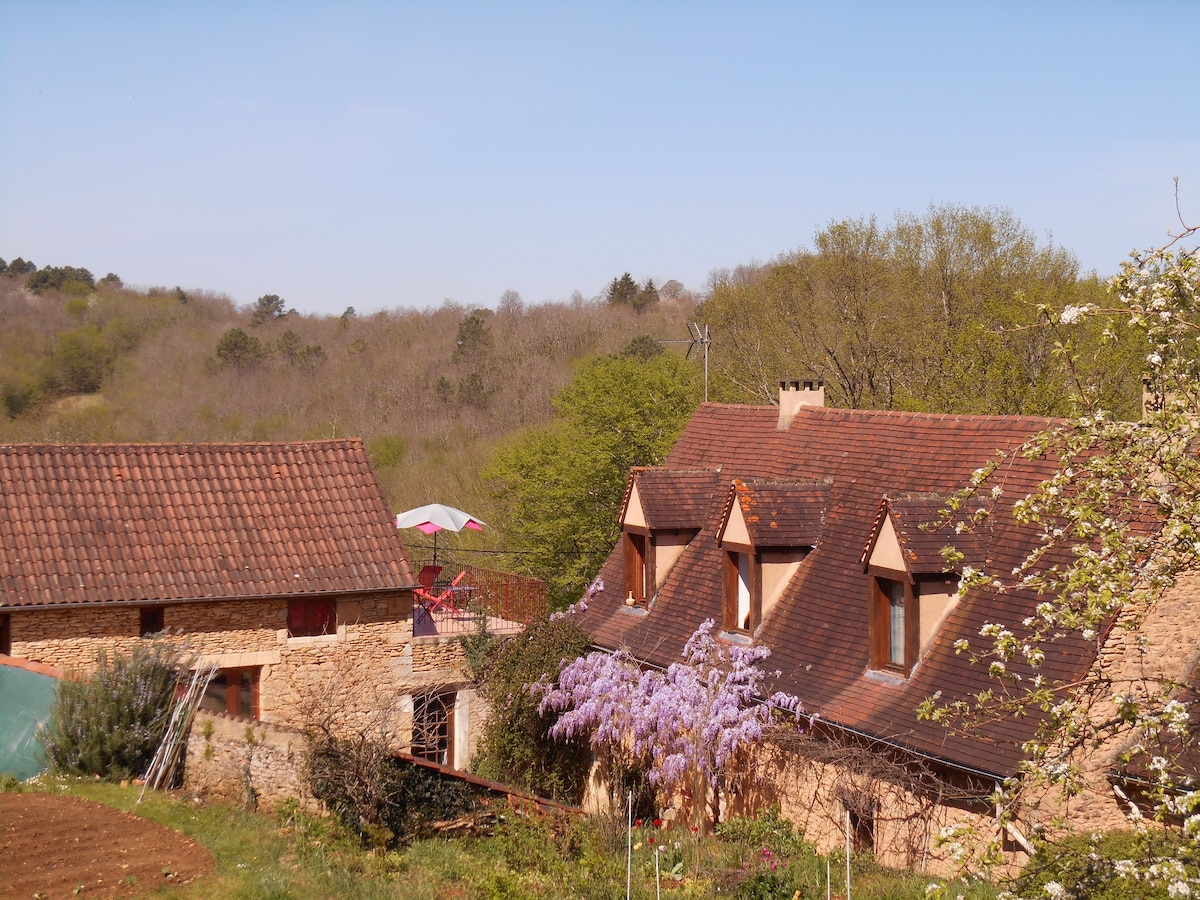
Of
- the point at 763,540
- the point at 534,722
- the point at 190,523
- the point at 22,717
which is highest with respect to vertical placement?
the point at 763,540

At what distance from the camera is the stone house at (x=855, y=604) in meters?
11.3

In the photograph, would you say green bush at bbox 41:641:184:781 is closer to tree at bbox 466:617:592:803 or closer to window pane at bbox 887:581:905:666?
tree at bbox 466:617:592:803

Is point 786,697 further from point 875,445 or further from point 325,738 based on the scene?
point 325,738

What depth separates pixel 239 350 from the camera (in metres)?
71.9

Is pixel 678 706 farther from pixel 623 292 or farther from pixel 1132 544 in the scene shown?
pixel 623 292

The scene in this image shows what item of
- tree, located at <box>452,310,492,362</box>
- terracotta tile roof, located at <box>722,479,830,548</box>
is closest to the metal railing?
terracotta tile roof, located at <box>722,479,830,548</box>

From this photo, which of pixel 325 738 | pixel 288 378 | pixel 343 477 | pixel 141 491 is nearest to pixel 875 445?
pixel 325 738

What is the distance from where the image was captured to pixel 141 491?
20281 millimetres

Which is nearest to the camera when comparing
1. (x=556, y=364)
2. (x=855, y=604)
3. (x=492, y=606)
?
(x=855, y=604)

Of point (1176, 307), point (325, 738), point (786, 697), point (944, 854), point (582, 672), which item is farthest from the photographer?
point (582, 672)

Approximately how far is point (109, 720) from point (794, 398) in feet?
34.8

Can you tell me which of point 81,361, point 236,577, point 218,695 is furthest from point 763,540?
point 81,361

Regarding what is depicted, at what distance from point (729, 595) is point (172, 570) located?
929 centimetres

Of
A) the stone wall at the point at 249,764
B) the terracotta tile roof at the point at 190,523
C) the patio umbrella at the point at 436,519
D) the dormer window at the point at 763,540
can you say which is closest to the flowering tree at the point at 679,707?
the dormer window at the point at 763,540
